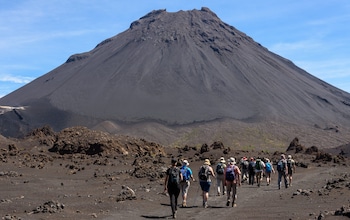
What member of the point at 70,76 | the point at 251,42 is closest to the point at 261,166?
the point at 70,76

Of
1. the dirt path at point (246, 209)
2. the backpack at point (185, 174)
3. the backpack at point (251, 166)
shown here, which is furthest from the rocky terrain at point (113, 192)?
the backpack at point (185, 174)

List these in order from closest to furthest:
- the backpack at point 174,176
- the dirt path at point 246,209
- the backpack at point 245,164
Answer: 1. the dirt path at point 246,209
2. the backpack at point 174,176
3. the backpack at point 245,164

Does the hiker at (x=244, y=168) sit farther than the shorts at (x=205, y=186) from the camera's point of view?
Yes

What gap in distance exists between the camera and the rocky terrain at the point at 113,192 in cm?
1261

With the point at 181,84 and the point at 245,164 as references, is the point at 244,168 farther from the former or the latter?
the point at 181,84

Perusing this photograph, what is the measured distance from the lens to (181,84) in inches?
4067

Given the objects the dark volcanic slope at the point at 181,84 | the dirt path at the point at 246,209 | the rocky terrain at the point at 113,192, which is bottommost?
the dirt path at the point at 246,209

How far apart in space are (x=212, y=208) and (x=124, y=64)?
10288cm

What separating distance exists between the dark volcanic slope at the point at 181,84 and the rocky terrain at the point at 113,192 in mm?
51510

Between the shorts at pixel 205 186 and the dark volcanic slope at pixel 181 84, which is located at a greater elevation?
the dark volcanic slope at pixel 181 84

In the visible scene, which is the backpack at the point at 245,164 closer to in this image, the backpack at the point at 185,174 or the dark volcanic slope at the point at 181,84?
the backpack at the point at 185,174

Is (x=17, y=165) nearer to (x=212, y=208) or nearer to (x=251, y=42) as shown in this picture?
(x=212, y=208)

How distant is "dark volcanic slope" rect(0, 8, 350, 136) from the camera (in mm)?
93812

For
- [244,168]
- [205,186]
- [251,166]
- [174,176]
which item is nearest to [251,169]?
[251,166]
